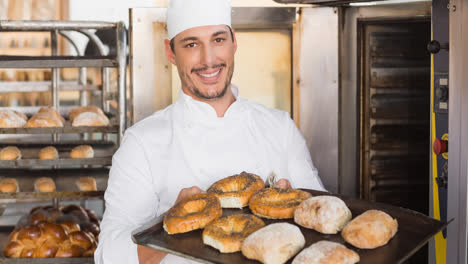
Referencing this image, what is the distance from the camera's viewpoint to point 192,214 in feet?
4.46

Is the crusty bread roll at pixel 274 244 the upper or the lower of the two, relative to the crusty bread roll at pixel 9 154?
lower

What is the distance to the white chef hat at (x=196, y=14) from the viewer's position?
177cm

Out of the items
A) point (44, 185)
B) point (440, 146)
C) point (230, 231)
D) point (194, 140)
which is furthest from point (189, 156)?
point (44, 185)

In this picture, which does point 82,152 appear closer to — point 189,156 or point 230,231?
point 189,156

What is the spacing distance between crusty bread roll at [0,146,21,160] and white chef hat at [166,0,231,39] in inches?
59.4

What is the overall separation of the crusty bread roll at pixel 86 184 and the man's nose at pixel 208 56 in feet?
4.20

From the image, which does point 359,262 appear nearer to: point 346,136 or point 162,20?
point 346,136

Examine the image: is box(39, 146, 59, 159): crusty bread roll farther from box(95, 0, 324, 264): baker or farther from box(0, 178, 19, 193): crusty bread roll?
box(95, 0, 324, 264): baker

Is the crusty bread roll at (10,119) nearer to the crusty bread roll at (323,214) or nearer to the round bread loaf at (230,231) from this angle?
the round bread loaf at (230,231)

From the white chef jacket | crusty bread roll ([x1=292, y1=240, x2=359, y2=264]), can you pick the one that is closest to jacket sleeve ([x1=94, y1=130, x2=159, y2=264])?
the white chef jacket

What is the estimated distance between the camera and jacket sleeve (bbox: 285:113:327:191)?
193 centimetres

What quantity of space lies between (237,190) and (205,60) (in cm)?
47

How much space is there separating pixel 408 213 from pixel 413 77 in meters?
1.60

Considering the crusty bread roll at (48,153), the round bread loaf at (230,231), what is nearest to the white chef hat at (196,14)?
the round bread loaf at (230,231)
